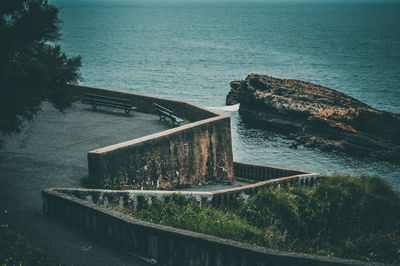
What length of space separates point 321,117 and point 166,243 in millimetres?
34378

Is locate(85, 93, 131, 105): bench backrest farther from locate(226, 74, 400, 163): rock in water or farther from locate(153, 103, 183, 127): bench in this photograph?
locate(226, 74, 400, 163): rock in water

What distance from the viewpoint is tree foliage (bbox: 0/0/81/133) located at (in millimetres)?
8930

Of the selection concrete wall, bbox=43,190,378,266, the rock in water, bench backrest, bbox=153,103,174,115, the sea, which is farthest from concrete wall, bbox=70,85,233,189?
the rock in water

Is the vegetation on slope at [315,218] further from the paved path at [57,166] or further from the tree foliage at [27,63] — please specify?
the tree foliage at [27,63]

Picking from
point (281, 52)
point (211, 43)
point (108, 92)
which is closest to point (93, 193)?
point (108, 92)

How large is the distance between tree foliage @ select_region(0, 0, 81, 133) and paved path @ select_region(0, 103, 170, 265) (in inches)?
68.7

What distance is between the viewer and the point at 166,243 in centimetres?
731

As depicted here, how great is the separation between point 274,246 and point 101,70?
75.8 meters

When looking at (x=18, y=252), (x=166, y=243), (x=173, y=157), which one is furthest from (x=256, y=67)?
(x=18, y=252)

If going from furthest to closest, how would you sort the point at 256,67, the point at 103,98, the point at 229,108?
the point at 256,67 < the point at 229,108 < the point at 103,98

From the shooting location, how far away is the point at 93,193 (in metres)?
9.14

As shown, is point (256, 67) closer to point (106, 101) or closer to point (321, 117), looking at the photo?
point (321, 117)

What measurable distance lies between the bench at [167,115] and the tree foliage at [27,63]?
22.2 ft

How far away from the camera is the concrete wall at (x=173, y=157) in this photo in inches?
450
